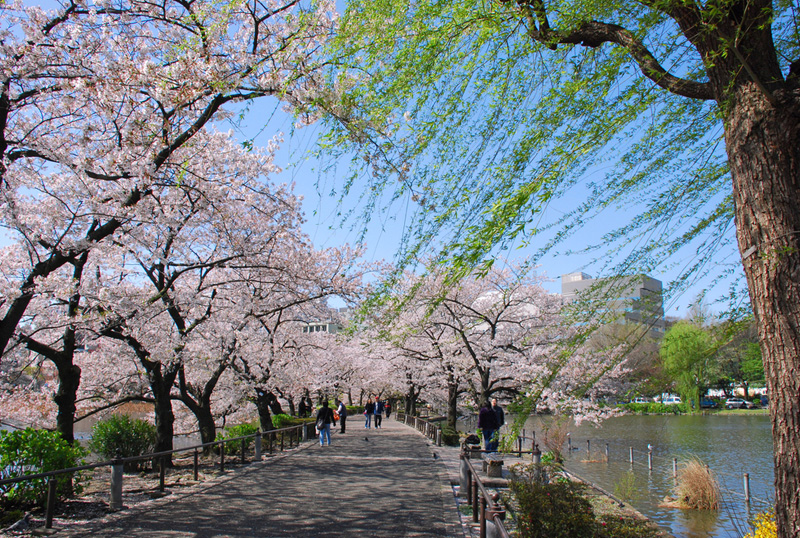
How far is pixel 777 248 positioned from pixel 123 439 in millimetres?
14560

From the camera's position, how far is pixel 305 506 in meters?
8.38

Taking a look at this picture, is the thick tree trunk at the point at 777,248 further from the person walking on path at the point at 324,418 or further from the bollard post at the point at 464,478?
the person walking on path at the point at 324,418

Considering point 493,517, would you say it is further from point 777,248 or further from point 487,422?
point 487,422

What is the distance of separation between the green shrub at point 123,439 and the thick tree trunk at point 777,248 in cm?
1367

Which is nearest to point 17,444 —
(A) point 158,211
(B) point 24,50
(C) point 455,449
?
(A) point 158,211

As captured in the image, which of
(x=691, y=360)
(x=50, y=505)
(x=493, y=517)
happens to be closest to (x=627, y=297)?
(x=691, y=360)

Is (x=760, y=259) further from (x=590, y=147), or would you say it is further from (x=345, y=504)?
(x=345, y=504)

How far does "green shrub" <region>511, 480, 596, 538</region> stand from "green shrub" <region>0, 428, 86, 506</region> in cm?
683

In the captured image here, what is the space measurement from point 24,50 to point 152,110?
1.63 metres

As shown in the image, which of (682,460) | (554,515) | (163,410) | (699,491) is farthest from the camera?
(682,460)

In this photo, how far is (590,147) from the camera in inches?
106

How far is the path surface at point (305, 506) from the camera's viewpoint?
6.81 meters

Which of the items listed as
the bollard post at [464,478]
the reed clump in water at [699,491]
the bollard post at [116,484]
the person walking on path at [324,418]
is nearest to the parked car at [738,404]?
the reed clump in water at [699,491]

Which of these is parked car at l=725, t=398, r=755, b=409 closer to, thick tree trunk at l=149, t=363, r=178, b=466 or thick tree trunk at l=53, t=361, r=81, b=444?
thick tree trunk at l=149, t=363, r=178, b=466
